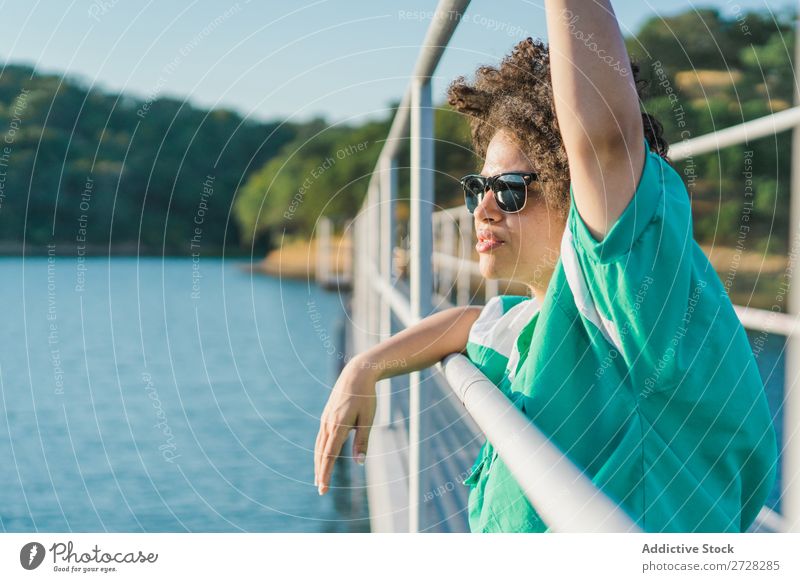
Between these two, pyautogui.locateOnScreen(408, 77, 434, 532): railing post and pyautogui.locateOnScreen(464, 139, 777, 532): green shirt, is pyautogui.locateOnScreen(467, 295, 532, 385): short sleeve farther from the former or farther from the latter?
pyautogui.locateOnScreen(408, 77, 434, 532): railing post

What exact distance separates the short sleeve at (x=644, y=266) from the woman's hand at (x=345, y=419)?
1.02 feet

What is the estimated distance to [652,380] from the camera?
673 mm

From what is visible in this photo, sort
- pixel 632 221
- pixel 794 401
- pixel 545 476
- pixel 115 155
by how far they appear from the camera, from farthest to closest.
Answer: pixel 115 155 < pixel 794 401 < pixel 632 221 < pixel 545 476

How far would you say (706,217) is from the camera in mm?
9430

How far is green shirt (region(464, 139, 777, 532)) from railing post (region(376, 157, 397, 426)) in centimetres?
197

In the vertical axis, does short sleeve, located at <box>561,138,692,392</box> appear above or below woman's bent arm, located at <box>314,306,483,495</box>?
above

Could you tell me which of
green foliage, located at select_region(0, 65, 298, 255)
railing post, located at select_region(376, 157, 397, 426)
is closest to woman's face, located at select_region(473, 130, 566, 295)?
railing post, located at select_region(376, 157, 397, 426)

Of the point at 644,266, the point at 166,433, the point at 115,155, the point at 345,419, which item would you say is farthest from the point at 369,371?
the point at 115,155

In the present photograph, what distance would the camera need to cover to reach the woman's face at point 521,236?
853 mm

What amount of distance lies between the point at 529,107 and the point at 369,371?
0.29 metres

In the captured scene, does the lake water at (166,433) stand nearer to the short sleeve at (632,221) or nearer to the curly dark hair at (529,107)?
the curly dark hair at (529,107)

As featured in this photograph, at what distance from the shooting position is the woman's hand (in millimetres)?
885
